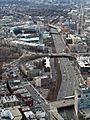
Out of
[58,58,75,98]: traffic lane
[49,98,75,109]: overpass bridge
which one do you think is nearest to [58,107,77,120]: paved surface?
[49,98,75,109]: overpass bridge

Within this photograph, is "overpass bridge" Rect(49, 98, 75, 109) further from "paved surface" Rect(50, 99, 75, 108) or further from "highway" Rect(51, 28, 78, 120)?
"highway" Rect(51, 28, 78, 120)

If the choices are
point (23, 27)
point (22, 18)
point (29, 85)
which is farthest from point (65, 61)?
point (22, 18)

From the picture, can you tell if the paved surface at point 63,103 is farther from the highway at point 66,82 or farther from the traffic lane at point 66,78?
the traffic lane at point 66,78

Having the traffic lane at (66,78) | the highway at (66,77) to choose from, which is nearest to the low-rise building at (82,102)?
the highway at (66,77)

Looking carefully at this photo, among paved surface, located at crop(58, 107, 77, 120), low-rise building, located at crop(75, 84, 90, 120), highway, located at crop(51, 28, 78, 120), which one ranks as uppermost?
low-rise building, located at crop(75, 84, 90, 120)

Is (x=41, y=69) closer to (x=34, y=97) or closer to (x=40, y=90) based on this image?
(x=40, y=90)

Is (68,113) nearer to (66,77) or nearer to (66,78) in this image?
(66,78)

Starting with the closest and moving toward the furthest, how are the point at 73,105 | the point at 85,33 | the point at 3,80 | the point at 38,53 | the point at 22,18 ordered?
1. the point at 73,105
2. the point at 3,80
3. the point at 38,53
4. the point at 85,33
5. the point at 22,18

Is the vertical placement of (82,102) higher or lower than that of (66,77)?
higher

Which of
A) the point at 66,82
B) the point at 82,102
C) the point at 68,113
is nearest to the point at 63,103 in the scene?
the point at 68,113

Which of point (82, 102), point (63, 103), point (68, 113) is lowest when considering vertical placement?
point (68, 113)

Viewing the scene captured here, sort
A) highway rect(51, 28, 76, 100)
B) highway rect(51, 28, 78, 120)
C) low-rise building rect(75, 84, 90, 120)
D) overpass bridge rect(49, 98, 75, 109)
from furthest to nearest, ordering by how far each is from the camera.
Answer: highway rect(51, 28, 76, 100) < overpass bridge rect(49, 98, 75, 109) < highway rect(51, 28, 78, 120) < low-rise building rect(75, 84, 90, 120)
